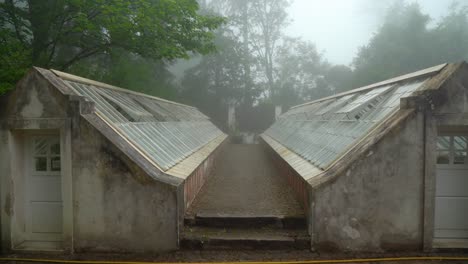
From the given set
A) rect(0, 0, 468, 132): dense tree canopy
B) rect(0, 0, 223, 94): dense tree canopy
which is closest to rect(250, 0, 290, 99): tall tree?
rect(0, 0, 468, 132): dense tree canopy

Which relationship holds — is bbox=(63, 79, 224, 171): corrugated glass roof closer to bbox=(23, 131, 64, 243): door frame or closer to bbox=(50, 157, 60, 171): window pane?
bbox=(23, 131, 64, 243): door frame

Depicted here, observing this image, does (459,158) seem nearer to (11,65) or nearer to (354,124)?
(354,124)

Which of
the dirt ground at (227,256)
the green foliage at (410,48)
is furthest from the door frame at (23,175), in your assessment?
the green foliage at (410,48)

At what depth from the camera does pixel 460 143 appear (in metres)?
5.73

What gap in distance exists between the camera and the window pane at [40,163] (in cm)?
587

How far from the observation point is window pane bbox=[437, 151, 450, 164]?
5.70 metres

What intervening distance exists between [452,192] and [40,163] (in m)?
7.78

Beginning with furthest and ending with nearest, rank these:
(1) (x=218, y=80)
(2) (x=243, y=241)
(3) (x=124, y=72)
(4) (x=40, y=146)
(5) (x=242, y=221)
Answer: (1) (x=218, y=80)
(3) (x=124, y=72)
(5) (x=242, y=221)
(4) (x=40, y=146)
(2) (x=243, y=241)

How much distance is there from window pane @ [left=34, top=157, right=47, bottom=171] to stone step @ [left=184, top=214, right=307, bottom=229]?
2.91 m

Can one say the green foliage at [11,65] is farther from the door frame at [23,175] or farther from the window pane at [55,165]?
the window pane at [55,165]

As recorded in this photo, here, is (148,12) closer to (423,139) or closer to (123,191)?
(123,191)

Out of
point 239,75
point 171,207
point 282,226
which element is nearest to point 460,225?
point 282,226

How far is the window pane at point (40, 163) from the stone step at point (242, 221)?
2.91 m

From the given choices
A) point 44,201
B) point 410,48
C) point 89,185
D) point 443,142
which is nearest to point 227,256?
point 89,185
